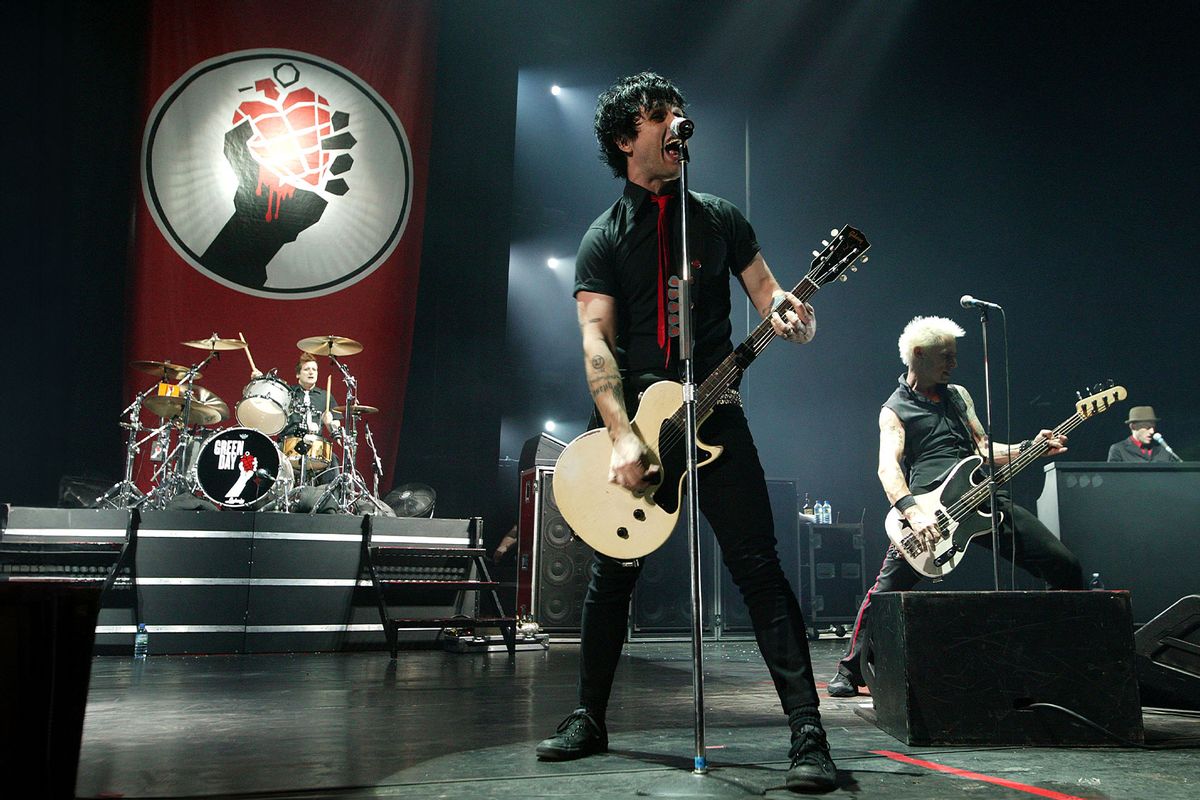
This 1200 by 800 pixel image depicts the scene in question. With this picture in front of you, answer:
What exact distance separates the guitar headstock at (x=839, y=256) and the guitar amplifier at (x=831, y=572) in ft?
20.1

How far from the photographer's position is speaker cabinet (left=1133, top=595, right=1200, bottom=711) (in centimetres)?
287

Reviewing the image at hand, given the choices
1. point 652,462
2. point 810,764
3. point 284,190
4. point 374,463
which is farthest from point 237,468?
point 810,764

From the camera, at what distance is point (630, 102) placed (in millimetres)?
2561

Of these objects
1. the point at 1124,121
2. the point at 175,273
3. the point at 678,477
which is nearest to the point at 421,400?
the point at 175,273

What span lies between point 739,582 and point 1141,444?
7.87m

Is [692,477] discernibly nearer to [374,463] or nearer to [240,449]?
[240,449]

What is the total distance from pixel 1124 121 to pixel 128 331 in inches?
Answer: 386

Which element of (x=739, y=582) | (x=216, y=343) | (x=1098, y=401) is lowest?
(x=739, y=582)

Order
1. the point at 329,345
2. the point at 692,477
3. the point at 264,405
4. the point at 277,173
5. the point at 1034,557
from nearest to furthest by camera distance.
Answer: the point at 692,477 → the point at 1034,557 → the point at 264,405 → the point at 329,345 → the point at 277,173

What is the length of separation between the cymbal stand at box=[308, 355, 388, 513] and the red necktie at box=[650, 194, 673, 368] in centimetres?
498

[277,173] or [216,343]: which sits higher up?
[277,173]

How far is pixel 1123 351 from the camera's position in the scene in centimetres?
902

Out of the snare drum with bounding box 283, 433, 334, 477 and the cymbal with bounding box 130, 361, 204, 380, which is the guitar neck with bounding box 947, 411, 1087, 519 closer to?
the snare drum with bounding box 283, 433, 334, 477

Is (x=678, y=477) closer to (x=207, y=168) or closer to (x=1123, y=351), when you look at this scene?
(x=207, y=168)
